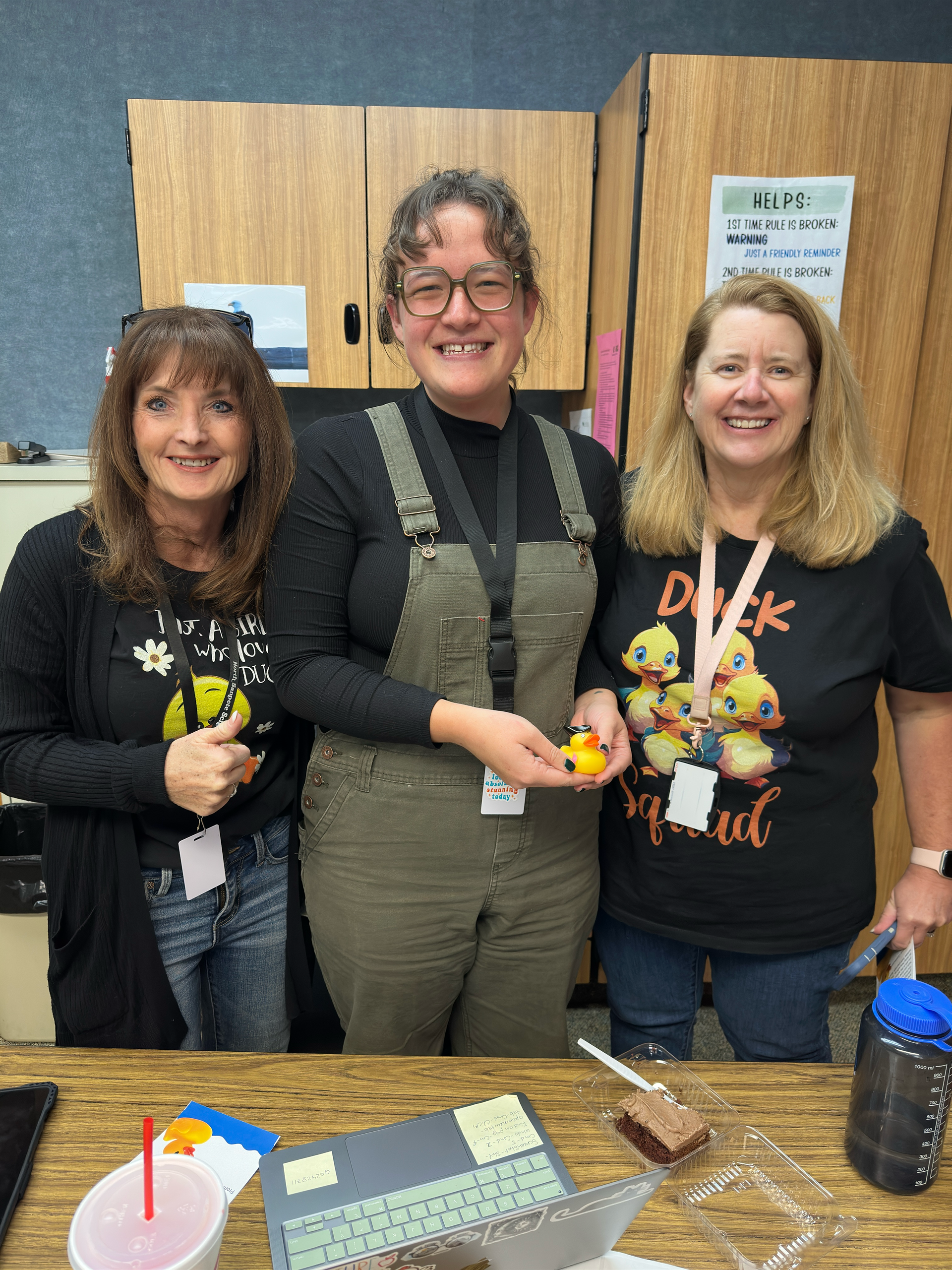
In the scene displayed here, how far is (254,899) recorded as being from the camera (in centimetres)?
138

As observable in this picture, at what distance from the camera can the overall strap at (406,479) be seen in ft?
3.89

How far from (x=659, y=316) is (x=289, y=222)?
1.05 m

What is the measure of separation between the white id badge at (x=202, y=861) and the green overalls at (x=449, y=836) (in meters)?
0.14

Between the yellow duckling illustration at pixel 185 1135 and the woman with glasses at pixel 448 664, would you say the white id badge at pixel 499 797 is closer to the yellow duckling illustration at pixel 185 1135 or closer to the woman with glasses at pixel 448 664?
the woman with glasses at pixel 448 664

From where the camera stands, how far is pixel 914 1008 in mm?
793

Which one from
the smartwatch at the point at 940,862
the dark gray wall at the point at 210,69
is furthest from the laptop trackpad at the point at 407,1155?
the dark gray wall at the point at 210,69

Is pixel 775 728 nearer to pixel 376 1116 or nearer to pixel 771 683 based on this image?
pixel 771 683

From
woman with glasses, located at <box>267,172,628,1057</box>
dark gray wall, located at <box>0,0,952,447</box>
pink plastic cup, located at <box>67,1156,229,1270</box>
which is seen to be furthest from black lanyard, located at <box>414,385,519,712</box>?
dark gray wall, located at <box>0,0,952,447</box>

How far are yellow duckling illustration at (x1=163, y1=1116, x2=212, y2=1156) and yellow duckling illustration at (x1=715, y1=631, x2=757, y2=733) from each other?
2.90 ft

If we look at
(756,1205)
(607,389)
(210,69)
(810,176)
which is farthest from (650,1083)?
(210,69)

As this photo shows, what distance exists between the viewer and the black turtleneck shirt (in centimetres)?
117

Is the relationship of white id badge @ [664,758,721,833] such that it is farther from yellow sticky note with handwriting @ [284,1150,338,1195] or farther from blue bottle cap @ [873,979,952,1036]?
yellow sticky note with handwriting @ [284,1150,338,1195]

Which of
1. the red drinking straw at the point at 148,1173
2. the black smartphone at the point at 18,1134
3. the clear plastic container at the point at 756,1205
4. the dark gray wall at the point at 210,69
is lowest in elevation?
the clear plastic container at the point at 756,1205

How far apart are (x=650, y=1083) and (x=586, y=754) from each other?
41cm
